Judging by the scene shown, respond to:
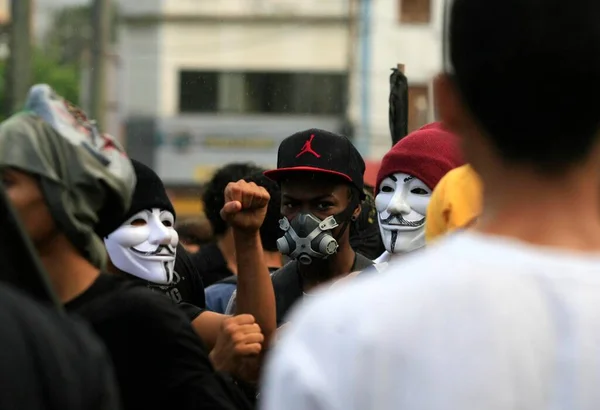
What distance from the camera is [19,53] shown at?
1464cm

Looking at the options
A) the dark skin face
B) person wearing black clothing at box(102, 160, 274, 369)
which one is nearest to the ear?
person wearing black clothing at box(102, 160, 274, 369)

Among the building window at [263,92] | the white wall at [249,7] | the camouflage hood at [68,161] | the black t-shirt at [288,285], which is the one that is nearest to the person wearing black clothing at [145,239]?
the black t-shirt at [288,285]

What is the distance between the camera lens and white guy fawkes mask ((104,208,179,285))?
473cm

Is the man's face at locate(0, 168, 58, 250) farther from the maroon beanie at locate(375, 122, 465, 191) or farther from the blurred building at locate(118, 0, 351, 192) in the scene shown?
the blurred building at locate(118, 0, 351, 192)

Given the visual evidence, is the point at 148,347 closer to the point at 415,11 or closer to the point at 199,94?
the point at 415,11

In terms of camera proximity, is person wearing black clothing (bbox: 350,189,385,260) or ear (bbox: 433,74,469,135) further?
person wearing black clothing (bbox: 350,189,385,260)

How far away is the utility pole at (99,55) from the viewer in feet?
66.5

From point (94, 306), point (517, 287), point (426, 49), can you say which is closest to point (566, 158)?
point (517, 287)

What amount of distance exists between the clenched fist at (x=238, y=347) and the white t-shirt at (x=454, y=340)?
2040mm

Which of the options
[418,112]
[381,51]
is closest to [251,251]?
[418,112]

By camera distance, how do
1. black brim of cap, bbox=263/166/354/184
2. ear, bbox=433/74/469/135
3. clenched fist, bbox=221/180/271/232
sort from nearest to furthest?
ear, bbox=433/74/469/135
clenched fist, bbox=221/180/271/232
black brim of cap, bbox=263/166/354/184

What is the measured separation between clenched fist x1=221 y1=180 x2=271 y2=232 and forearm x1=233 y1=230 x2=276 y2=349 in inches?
1.8

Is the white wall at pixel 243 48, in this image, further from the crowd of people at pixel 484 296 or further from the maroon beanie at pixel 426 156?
the crowd of people at pixel 484 296

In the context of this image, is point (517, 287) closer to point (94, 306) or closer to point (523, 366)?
point (523, 366)
